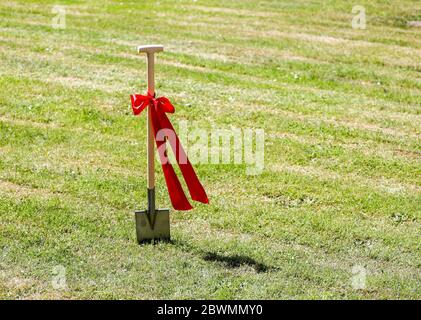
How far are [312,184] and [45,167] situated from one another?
273 centimetres

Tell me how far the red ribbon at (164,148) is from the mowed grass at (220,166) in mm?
400

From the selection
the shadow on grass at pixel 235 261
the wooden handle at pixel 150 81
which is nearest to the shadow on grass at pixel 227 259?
the shadow on grass at pixel 235 261

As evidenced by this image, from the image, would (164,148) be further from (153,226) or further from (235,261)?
(235,261)

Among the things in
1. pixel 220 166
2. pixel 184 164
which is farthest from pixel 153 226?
pixel 220 166

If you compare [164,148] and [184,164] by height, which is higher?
[164,148]

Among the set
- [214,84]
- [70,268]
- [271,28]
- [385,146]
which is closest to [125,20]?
[271,28]

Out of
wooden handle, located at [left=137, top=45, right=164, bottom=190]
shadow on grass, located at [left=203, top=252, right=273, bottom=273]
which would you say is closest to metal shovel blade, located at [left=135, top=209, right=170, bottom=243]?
wooden handle, located at [left=137, top=45, right=164, bottom=190]

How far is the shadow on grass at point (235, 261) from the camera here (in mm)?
6539

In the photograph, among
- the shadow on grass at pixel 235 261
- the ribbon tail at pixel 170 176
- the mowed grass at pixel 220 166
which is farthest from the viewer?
the ribbon tail at pixel 170 176

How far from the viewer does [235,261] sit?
6.63 m

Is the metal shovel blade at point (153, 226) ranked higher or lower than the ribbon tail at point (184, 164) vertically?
lower

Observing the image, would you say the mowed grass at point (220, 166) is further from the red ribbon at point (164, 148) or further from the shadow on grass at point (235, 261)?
the red ribbon at point (164, 148)

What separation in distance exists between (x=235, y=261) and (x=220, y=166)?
2177 mm

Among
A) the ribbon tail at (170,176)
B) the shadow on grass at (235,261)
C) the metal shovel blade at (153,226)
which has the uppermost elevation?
the ribbon tail at (170,176)
